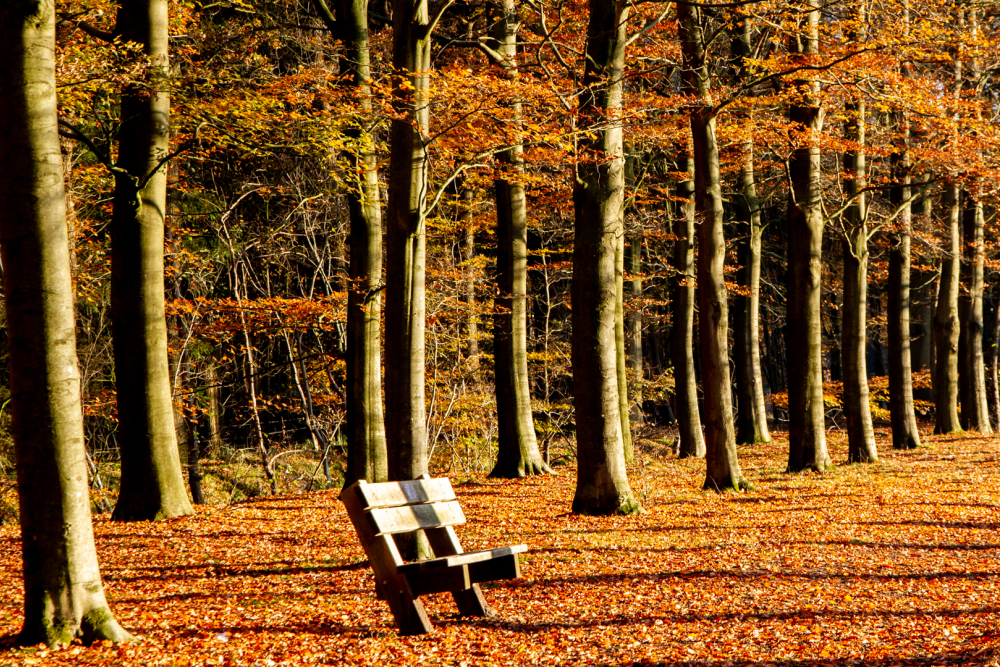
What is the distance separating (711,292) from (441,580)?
310 inches

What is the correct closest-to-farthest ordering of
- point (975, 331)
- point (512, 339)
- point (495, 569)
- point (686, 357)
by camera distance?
point (495, 569), point (512, 339), point (686, 357), point (975, 331)

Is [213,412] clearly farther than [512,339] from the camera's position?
Yes

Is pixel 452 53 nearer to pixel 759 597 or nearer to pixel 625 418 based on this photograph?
pixel 625 418

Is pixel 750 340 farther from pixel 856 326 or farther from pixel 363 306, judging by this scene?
pixel 363 306

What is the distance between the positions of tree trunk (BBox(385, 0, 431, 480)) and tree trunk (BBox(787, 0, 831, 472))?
7.58 metres

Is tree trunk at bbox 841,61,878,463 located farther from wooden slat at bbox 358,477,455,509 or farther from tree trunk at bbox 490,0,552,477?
wooden slat at bbox 358,477,455,509

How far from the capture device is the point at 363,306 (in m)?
12.1

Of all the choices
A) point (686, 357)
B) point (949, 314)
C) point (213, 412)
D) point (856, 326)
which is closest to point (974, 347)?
point (949, 314)

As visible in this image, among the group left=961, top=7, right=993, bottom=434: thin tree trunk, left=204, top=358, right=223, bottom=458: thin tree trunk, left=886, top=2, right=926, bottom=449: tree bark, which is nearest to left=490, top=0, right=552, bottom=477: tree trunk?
left=204, top=358, right=223, bottom=458: thin tree trunk

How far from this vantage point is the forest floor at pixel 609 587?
511 cm

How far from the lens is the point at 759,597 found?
6.48 metres

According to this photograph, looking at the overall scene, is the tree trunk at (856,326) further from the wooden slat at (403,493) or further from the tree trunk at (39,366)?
the tree trunk at (39,366)

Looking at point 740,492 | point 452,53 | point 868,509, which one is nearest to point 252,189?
point 452,53

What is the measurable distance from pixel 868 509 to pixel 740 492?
182cm
